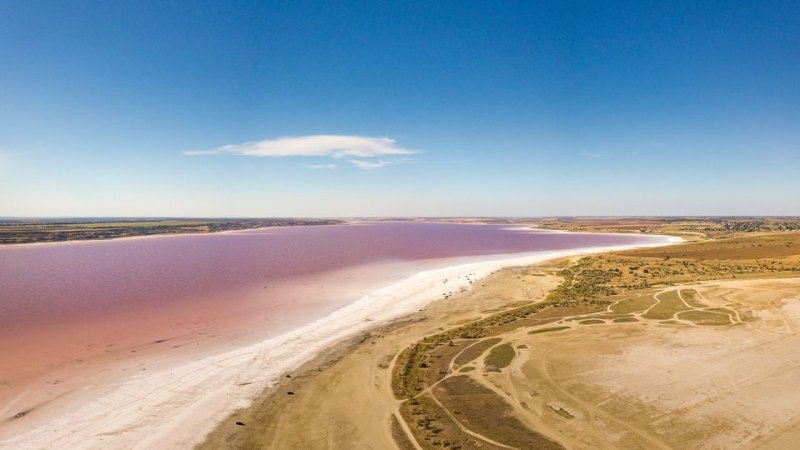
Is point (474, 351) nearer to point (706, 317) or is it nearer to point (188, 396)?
point (188, 396)

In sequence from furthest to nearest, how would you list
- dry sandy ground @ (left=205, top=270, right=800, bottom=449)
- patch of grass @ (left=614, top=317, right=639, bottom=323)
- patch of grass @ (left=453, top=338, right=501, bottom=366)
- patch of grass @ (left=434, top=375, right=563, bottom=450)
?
1. patch of grass @ (left=614, top=317, right=639, bottom=323)
2. patch of grass @ (left=453, top=338, right=501, bottom=366)
3. dry sandy ground @ (left=205, top=270, right=800, bottom=449)
4. patch of grass @ (left=434, top=375, right=563, bottom=450)

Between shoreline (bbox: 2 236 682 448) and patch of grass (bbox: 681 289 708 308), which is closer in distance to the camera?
shoreline (bbox: 2 236 682 448)

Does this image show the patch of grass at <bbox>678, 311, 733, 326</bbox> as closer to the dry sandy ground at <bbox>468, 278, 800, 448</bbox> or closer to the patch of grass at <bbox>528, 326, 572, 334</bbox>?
the dry sandy ground at <bbox>468, 278, 800, 448</bbox>

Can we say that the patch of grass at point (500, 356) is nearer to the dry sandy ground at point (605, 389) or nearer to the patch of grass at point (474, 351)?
the dry sandy ground at point (605, 389)

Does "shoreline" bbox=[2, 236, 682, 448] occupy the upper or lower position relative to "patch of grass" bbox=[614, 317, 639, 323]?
lower

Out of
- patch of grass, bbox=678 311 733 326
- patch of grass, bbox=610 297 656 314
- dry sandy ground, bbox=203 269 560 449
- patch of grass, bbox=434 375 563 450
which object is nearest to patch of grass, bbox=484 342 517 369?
patch of grass, bbox=434 375 563 450

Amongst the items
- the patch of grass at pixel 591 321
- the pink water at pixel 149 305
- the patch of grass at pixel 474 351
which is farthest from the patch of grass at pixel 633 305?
the pink water at pixel 149 305

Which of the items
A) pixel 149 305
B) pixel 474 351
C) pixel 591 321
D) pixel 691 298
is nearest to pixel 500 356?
pixel 474 351
